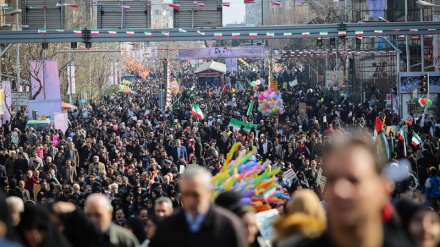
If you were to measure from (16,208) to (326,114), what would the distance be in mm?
33554

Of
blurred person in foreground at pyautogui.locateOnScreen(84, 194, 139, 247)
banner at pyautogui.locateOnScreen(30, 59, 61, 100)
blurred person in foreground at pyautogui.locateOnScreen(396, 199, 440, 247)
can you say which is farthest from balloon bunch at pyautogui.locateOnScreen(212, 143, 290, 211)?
banner at pyautogui.locateOnScreen(30, 59, 61, 100)

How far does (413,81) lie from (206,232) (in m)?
33.0

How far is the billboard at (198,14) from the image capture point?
3497 centimetres

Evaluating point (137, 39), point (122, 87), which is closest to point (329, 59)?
point (122, 87)

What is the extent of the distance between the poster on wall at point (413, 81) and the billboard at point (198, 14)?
7149mm

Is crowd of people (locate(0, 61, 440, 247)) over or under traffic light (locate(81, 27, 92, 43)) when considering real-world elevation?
under

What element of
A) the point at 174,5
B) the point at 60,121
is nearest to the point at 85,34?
the point at 174,5

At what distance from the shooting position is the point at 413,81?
126 ft

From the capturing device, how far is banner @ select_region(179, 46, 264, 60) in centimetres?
7825

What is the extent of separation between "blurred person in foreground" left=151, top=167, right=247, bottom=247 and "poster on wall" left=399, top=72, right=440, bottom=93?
3218 cm

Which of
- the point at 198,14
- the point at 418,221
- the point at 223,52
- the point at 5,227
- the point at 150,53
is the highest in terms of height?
the point at 150,53

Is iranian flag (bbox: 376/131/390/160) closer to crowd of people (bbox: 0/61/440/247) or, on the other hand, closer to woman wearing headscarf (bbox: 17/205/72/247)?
crowd of people (bbox: 0/61/440/247)

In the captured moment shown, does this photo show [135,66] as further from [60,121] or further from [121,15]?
[60,121]

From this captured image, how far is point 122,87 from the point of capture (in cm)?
8225
